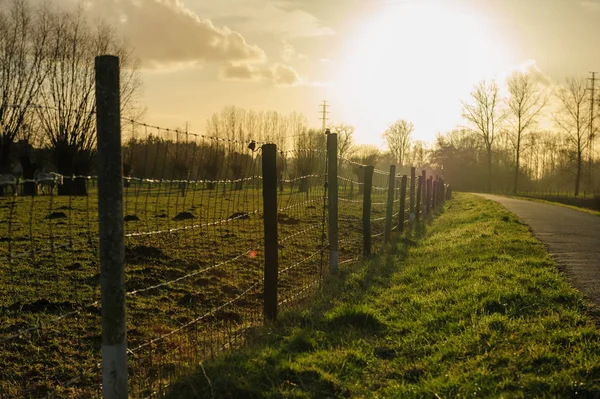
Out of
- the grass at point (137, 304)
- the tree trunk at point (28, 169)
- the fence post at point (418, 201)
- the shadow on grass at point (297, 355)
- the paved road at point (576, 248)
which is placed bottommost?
the grass at point (137, 304)

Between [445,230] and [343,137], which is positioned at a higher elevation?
[343,137]

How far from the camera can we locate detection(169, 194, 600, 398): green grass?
411 centimetres

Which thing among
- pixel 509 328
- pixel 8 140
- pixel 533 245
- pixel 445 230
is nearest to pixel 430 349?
pixel 509 328

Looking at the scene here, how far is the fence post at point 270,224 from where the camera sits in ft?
19.4

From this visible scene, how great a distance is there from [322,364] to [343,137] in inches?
3416

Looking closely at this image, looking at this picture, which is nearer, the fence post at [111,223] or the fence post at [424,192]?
the fence post at [111,223]

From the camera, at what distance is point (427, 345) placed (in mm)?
5129

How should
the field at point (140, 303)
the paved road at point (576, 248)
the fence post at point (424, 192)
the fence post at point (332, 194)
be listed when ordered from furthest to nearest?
the fence post at point (424, 192)
the fence post at point (332, 194)
the paved road at point (576, 248)
the field at point (140, 303)

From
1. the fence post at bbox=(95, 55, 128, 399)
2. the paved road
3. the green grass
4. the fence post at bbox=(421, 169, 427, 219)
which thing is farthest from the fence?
the fence post at bbox=(421, 169, 427, 219)

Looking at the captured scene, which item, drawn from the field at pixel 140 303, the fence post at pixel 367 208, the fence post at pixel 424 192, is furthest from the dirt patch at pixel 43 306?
the fence post at pixel 424 192

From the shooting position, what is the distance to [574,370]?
4102 millimetres

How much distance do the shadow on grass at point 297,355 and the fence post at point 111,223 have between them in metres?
0.65

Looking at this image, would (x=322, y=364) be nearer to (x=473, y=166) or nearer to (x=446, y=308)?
(x=446, y=308)

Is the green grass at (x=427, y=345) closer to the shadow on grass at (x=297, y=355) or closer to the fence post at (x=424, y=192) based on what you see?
the shadow on grass at (x=297, y=355)
